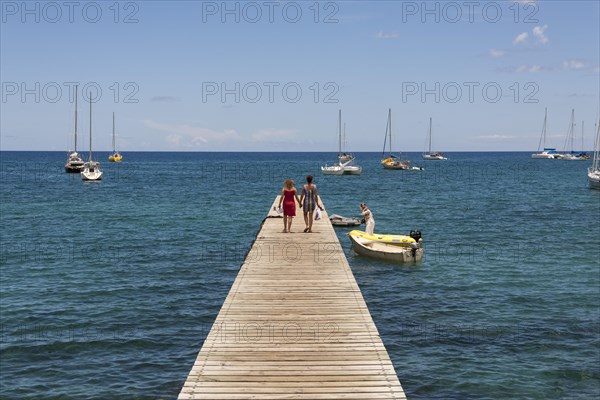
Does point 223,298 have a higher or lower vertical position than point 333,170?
lower

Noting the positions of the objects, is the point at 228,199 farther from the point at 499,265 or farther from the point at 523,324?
the point at 523,324

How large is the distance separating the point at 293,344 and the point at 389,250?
1631 cm

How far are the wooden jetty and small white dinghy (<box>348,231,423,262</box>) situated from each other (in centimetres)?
979

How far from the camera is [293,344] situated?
10.2 m

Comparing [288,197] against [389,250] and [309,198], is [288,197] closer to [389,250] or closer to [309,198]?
[309,198]

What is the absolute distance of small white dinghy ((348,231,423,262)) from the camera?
25.8 m

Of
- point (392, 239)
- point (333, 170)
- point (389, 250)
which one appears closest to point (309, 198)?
point (389, 250)

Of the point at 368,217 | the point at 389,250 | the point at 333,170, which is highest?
the point at 333,170

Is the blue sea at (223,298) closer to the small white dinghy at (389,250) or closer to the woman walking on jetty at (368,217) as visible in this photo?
the small white dinghy at (389,250)

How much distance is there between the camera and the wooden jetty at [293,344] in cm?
838

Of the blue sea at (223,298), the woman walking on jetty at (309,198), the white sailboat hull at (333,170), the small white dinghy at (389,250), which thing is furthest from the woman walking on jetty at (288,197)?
the white sailboat hull at (333,170)

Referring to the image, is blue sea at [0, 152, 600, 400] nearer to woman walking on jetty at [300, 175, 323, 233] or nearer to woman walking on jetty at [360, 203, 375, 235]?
woman walking on jetty at [360, 203, 375, 235]

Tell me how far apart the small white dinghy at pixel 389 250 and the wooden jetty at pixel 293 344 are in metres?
9.79

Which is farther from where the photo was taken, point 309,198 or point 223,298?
point 309,198
